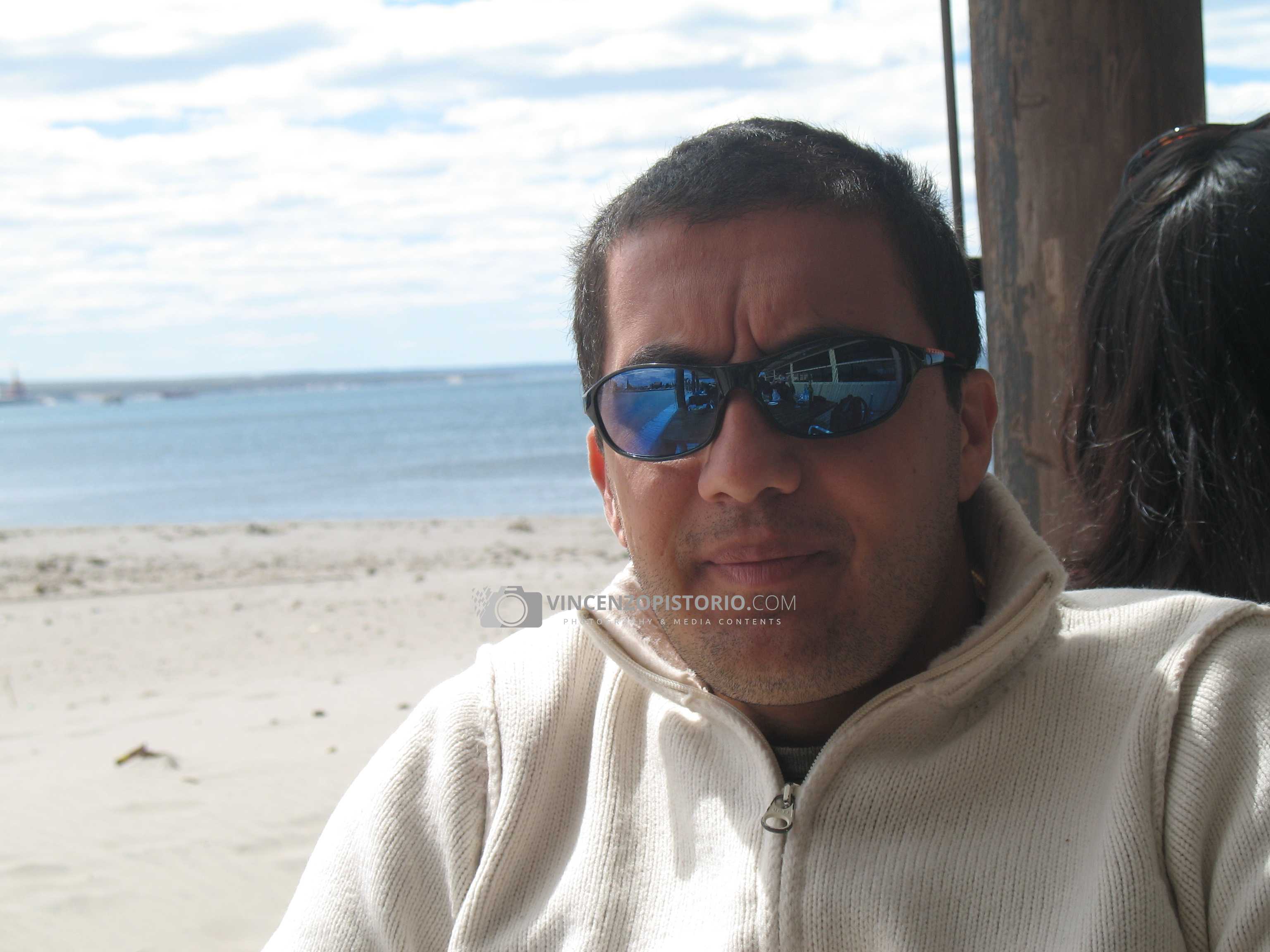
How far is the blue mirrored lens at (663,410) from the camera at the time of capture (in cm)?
174

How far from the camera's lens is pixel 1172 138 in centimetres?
235

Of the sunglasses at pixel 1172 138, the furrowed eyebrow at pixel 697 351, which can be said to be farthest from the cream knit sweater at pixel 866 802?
the sunglasses at pixel 1172 138

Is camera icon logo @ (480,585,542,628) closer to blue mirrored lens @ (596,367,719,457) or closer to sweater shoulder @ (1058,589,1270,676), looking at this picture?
blue mirrored lens @ (596,367,719,457)

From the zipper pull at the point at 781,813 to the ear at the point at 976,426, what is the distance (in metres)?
0.57

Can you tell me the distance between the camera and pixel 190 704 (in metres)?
6.73

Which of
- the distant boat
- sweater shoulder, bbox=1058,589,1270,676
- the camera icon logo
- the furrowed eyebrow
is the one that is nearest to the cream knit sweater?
sweater shoulder, bbox=1058,589,1270,676

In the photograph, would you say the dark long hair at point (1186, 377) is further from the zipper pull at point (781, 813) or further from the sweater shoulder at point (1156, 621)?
the zipper pull at point (781, 813)

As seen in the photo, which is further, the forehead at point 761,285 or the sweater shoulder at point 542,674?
the sweater shoulder at point 542,674

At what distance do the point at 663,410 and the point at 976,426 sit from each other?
1.81 ft

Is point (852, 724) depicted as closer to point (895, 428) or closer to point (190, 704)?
point (895, 428)

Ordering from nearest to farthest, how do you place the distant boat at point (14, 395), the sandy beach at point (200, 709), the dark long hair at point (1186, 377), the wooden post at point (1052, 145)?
the dark long hair at point (1186, 377) → the wooden post at point (1052, 145) → the sandy beach at point (200, 709) → the distant boat at point (14, 395)

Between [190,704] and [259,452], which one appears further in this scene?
[259,452]

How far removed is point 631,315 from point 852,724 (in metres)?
0.69

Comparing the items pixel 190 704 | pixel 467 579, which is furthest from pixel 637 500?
pixel 467 579
